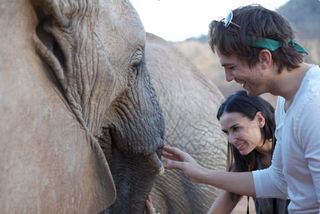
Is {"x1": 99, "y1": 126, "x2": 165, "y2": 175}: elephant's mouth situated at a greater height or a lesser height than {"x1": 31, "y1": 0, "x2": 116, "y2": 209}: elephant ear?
lesser

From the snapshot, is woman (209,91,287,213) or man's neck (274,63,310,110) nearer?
man's neck (274,63,310,110)

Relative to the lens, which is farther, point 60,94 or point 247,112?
point 247,112

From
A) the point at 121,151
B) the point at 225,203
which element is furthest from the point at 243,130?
the point at 121,151

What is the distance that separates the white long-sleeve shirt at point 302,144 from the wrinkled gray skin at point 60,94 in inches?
14.6

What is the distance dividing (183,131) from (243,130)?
1.91 feet

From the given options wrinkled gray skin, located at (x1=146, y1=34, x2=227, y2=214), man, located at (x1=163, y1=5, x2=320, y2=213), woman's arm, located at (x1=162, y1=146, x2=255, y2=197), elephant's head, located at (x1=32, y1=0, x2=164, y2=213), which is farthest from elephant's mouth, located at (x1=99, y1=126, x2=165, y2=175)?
wrinkled gray skin, located at (x1=146, y1=34, x2=227, y2=214)

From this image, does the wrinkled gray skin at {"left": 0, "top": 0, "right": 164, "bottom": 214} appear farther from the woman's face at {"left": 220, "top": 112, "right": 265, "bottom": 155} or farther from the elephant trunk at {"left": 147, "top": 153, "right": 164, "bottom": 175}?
the woman's face at {"left": 220, "top": 112, "right": 265, "bottom": 155}

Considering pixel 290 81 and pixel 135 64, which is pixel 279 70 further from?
pixel 135 64

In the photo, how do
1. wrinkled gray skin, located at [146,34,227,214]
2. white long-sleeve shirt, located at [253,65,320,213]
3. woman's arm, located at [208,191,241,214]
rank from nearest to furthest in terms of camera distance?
white long-sleeve shirt, located at [253,65,320,213] → woman's arm, located at [208,191,241,214] → wrinkled gray skin, located at [146,34,227,214]

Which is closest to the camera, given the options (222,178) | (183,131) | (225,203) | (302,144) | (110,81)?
(110,81)

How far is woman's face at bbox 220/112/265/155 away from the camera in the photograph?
246cm

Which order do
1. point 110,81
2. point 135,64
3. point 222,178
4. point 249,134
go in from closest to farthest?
point 110,81 → point 135,64 → point 222,178 → point 249,134

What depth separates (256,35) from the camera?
1810 mm

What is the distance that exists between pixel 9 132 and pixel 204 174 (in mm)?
1052
